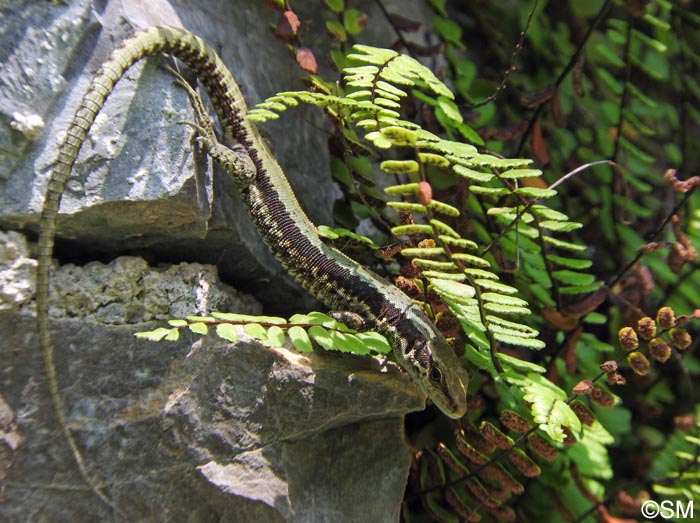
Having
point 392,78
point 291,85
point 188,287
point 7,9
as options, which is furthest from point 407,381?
point 7,9

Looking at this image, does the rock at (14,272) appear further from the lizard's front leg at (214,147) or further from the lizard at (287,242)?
the lizard's front leg at (214,147)

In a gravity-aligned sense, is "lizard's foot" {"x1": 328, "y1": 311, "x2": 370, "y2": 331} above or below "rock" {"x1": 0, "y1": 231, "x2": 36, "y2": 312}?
below

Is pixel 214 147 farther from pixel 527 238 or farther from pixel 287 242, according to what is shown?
pixel 527 238

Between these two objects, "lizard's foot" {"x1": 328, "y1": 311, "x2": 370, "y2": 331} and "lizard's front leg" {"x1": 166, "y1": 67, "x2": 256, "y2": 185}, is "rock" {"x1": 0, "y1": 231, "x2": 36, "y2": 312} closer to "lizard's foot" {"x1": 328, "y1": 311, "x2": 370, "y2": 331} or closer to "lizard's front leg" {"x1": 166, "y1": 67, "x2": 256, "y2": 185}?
"lizard's front leg" {"x1": 166, "y1": 67, "x2": 256, "y2": 185}

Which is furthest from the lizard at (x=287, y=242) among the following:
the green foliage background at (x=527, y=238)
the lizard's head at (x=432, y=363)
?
the green foliage background at (x=527, y=238)

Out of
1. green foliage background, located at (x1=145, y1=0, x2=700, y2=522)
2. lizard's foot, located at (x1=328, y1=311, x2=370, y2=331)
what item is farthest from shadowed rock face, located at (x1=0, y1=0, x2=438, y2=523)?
green foliage background, located at (x1=145, y1=0, x2=700, y2=522)

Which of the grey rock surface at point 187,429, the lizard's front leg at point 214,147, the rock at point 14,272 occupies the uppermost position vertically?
the lizard's front leg at point 214,147

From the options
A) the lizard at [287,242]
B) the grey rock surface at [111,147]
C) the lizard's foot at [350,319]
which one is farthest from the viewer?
the lizard's foot at [350,319]
